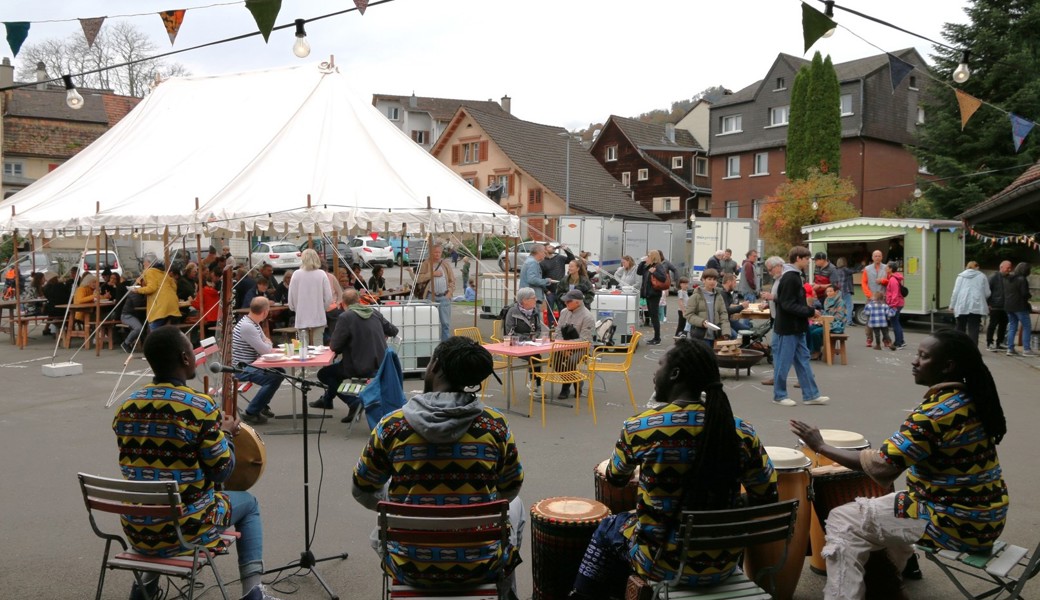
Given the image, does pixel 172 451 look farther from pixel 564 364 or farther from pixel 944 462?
pixel 564 364

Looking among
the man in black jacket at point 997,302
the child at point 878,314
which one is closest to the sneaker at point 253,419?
the child at point 878,314

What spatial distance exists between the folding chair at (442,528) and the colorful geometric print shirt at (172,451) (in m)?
0.95

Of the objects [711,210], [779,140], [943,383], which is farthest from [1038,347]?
[711,210]

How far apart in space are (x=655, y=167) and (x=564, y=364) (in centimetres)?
4299

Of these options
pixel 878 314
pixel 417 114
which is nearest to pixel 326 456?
pixel 878 314

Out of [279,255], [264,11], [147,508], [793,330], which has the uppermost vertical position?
[264,11]

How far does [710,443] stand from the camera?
3.26 meters

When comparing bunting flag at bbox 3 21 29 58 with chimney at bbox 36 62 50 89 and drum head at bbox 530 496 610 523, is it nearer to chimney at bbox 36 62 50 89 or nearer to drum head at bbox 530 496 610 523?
chimney at bbox 36 62 50 89

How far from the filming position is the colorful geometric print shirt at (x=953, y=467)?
3.60 m

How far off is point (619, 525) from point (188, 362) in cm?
206

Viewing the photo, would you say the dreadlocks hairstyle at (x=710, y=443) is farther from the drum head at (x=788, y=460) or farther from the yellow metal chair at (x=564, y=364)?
the yellow metal chair at (x=564, y=364)

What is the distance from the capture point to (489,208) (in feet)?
45.2

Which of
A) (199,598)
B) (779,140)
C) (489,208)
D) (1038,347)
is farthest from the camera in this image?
(779,140)

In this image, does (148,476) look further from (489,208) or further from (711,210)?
(711,210)
